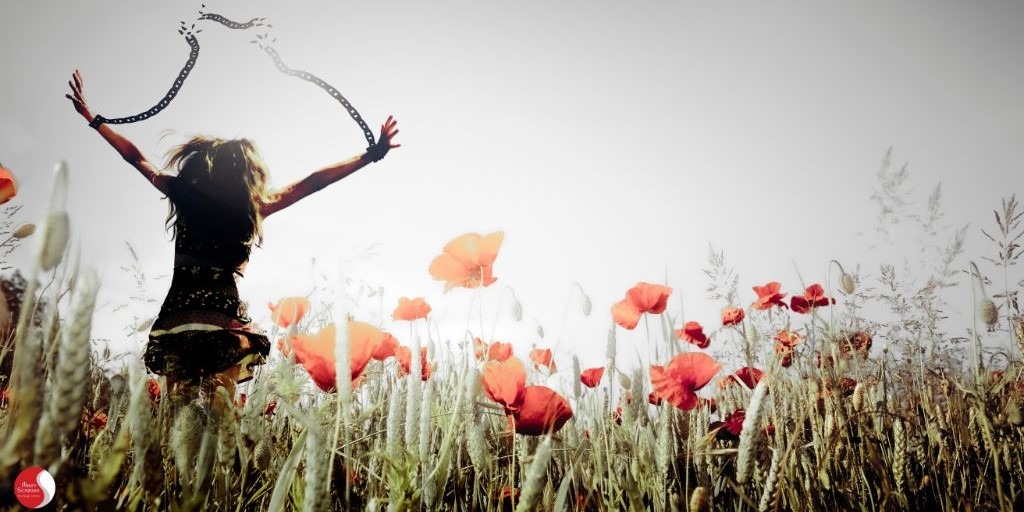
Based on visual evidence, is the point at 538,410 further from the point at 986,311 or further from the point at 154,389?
the point at 154,389

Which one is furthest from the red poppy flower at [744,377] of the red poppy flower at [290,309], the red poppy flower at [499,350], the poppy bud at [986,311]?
the red poppy flower at [290,309]

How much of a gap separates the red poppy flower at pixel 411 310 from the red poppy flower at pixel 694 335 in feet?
4.41

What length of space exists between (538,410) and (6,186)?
172cm

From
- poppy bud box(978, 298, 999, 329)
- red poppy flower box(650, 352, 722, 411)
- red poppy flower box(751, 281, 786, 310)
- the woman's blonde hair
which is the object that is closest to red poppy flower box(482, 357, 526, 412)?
red poppy flower box(650, 352, 722, 411)

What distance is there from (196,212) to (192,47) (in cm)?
118

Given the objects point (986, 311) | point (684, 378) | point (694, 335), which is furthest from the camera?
point (694, 335)

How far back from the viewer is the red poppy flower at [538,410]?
48.1 inches

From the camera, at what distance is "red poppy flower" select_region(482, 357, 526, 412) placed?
129cm

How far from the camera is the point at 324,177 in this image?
97.3 inches

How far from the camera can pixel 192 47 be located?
2703 millimetres

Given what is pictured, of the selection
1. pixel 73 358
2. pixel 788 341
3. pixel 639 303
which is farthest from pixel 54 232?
pixel 788 341

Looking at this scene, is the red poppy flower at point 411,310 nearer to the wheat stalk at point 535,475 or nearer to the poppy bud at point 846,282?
the wheat stalk at point 535,475

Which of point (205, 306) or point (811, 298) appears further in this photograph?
point (811, 298)

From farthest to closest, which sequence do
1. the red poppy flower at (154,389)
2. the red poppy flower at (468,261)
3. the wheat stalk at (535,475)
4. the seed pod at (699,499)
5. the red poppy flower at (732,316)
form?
the red poppy flower at (732,316), the red poppy flower at (154,389), the red poppy flower at (468,261), the seed pod at (699,499), the wheat stalk at (535,475)
